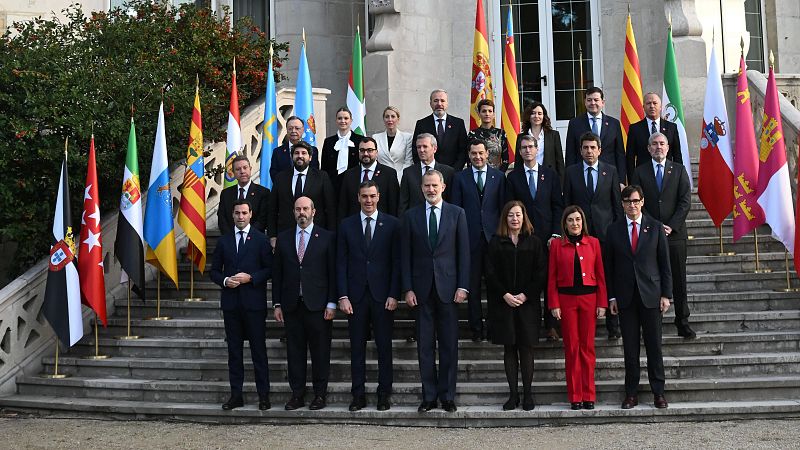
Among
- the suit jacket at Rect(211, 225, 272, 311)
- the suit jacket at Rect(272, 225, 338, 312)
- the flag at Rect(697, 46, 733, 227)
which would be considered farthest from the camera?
the flag at Rect(697, 46, 733, 227)

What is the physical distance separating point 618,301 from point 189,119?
6.60m

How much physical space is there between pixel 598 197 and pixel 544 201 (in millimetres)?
522

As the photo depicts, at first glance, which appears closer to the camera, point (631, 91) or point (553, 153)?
point (553, 153)

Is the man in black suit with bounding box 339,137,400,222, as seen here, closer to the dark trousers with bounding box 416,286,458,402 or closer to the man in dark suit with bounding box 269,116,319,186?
the man in dark suit with bounding box 269,116,319,186

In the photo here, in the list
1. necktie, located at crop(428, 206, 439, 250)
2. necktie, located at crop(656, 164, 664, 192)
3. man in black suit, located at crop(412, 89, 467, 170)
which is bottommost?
necktie, located at crop(428, 206, 439, 250)

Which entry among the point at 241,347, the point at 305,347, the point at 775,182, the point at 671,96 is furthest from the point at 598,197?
the point at 671,96

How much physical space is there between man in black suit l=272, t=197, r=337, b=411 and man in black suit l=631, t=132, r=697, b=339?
10.6 ft

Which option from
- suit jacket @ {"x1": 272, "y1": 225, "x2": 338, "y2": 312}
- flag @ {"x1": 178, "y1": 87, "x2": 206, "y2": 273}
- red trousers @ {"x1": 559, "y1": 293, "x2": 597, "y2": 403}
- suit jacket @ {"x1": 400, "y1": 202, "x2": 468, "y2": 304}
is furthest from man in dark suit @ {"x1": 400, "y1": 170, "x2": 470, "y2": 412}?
flag @ {"x1": 178, "y1": 87, "x2": 206, "y2": 273}

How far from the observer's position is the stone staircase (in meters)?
9.66

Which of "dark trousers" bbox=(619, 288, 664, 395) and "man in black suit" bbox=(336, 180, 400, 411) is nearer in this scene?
"dark trousers" bbox=(619, 288, 664, 395)

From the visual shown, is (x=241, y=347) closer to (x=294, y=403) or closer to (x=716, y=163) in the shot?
(x=294, y=403)

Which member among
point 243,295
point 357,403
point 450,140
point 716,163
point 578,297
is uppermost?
point 450,140

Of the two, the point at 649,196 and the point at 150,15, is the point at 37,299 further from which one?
the point at 649,196

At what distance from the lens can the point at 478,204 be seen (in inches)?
412
